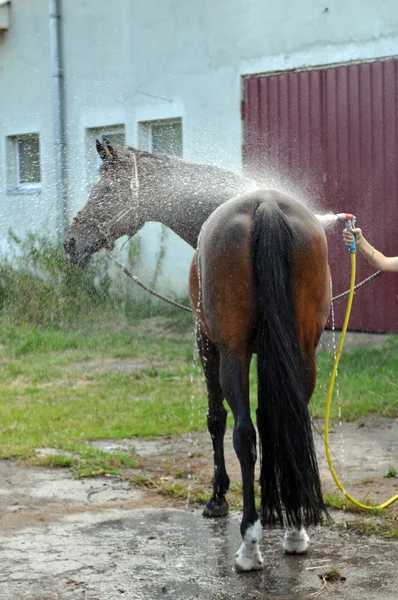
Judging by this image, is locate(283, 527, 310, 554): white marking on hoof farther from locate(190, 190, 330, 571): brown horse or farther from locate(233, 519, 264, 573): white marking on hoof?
locate(233, 519, 264, 573): white marking on hoof

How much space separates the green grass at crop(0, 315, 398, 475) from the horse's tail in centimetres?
216

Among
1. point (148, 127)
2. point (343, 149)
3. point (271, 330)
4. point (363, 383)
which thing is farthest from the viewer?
point (148, 127)

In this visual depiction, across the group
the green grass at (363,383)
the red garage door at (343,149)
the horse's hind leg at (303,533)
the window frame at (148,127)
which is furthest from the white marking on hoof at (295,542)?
the window frame at (148,127)

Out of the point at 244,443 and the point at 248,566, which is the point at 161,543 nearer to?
the point at 248,566

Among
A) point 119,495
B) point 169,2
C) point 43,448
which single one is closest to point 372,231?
point 169,2

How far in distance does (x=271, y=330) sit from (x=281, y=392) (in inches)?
10.6

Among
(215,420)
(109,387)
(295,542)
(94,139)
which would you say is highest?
(94,139)

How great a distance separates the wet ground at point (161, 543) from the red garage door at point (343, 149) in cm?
406

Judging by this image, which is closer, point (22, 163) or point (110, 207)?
point (110, 207)

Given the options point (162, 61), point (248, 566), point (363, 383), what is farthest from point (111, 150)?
point (162, 61)

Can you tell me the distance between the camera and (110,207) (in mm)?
6016

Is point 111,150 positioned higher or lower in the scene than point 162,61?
lower

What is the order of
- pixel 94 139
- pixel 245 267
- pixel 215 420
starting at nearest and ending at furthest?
pixel 245 267 → pixel 215 420 → pixel 94 139

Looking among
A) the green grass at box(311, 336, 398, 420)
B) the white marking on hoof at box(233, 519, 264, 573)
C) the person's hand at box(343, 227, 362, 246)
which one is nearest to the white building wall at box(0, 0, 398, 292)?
the green grass at box(311, 336, 398, 420)
